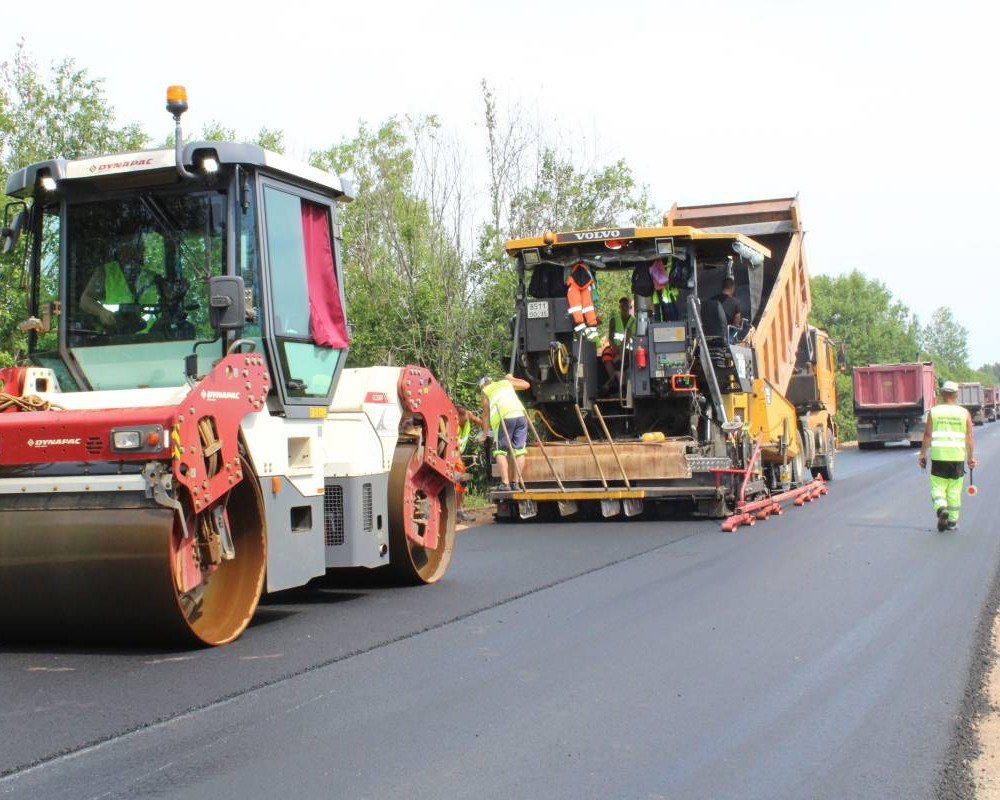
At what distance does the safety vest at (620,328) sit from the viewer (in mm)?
13195

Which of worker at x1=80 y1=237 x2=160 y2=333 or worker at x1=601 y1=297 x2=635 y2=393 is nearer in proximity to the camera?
worker at x1=80 y1=237 x2=160 y2=333

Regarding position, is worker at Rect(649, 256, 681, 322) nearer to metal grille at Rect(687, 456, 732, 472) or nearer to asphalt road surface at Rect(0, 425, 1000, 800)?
metal grille at Rect(687, 456, 732, 472)

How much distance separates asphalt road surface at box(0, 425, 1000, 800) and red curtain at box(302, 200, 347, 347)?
1.63 metres

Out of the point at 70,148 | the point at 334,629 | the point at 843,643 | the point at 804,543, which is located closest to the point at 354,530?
the point at 334,629

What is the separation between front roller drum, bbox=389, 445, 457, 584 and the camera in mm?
7605

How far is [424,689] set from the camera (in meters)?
5.04

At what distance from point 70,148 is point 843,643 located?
46.1 feet

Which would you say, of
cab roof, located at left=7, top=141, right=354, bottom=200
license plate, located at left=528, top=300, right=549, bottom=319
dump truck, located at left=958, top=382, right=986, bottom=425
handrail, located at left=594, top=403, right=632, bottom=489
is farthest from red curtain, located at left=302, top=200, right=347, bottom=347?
dump truck, located at left=958, top=382, right=986, bottom=425

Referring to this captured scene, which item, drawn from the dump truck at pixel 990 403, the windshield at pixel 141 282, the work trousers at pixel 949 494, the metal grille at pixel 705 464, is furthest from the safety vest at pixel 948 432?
the dump truck at pixel 990 403

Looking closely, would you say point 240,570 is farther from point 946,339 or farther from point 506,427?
point 946,339

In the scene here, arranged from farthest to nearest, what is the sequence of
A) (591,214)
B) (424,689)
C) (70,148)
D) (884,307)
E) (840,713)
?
(884,307)
(591,214)
(70,148)
(424,689)
(840,713)

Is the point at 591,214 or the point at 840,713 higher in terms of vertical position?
the point at 591,214

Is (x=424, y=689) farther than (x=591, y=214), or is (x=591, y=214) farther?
(x=591, y=214)

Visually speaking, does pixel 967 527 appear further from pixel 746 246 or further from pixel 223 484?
pixel 223 484
